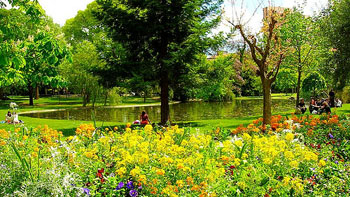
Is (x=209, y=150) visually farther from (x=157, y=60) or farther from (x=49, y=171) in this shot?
(x=157, y=60)

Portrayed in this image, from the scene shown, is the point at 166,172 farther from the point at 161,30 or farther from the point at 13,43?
the point at 161,30

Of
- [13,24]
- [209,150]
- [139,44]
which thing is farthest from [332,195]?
[139,44]

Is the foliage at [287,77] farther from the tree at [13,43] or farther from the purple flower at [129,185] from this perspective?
the purple flower at [129,185]

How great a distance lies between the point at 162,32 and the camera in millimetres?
14922

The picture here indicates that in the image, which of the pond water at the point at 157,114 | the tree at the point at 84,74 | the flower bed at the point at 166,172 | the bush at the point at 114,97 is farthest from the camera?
the bush at the point at 114,97

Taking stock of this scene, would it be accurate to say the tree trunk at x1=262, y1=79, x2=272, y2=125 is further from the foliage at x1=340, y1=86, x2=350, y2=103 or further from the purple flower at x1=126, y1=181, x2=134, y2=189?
the foliage at x1=340, y1=86, x2=350, y2=103

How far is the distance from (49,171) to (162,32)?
12313 millimetres

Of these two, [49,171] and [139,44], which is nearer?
[49,171]

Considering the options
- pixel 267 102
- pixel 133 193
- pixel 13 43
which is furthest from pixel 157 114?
pixel 133 193

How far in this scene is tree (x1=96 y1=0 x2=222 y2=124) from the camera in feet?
45.9

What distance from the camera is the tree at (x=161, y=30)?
1400 centimetres

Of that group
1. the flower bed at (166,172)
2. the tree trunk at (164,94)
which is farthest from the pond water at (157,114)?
the flower bed at (166,172)

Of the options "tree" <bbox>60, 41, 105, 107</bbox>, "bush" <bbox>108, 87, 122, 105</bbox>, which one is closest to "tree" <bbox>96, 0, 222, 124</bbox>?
"tree" <bbox>60, 41, 105, 107</bbox>

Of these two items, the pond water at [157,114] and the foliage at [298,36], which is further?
the pond water at [157,114]
